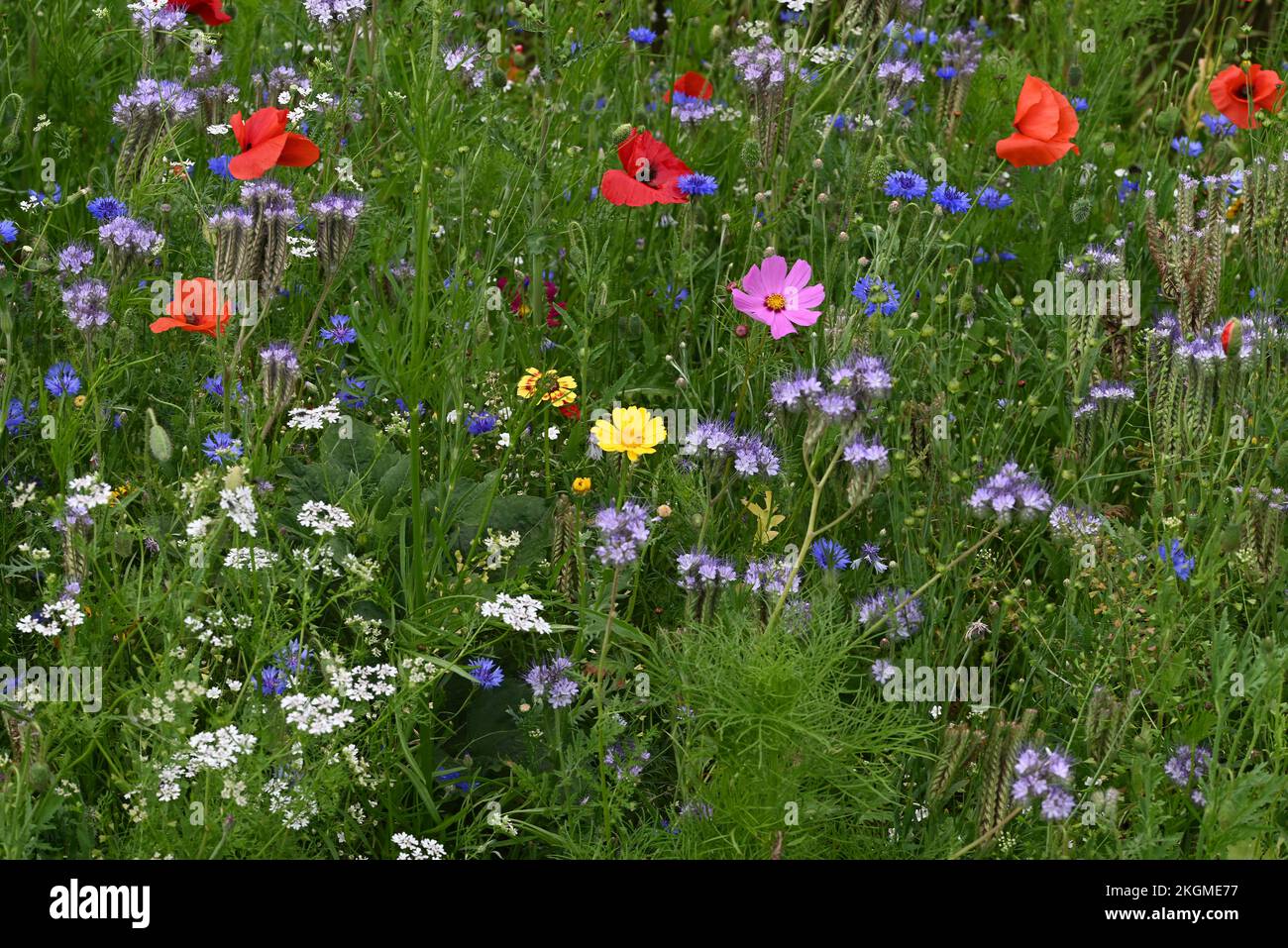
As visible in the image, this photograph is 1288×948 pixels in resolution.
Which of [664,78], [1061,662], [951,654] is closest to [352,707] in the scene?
[951,654]

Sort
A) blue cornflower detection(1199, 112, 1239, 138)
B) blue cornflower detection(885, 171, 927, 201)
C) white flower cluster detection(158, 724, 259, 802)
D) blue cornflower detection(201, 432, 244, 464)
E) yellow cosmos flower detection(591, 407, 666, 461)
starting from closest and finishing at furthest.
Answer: white flower cluster detection(158, 724, 259, 802) < blue cornflower detection(201, 432, 244, 464) < yellow cosmos flower detection(591, 407, 666, 461) < blue cornflower detection(885, 171, 927, 201) < blue cornflower detection(1199, 112, 1239, 138)

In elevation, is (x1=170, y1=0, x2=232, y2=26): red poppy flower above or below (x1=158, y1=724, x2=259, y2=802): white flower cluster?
above

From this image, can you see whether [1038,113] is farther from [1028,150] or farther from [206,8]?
[206,8]

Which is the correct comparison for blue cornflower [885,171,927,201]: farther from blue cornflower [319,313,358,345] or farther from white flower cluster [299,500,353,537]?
white flower cluster [299,500,353,537]

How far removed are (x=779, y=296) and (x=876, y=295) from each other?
27 centimetres

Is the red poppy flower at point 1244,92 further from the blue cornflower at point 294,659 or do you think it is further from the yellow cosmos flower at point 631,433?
the blue cornflower at point 294,659

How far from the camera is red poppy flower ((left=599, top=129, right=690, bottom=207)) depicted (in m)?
3.24

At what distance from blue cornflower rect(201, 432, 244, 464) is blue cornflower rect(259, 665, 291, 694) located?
14.4 inches

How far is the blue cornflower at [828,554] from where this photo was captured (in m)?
2.69

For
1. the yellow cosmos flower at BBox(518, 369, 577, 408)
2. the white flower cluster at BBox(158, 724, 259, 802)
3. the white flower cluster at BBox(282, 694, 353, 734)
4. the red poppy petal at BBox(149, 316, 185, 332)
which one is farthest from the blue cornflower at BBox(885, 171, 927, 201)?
the white flower cluster at BBox(158, 724, 259, 802)

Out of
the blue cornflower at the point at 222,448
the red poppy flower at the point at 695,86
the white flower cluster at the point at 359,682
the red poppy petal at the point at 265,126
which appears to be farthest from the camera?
the red poppy flower at the point at 695,86

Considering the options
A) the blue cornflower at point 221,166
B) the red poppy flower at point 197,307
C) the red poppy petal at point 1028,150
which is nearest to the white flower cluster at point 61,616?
the red poppy flower at point 197,307

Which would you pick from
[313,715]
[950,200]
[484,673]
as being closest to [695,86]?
[950,200]

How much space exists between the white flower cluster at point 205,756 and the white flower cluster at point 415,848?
270 mm
